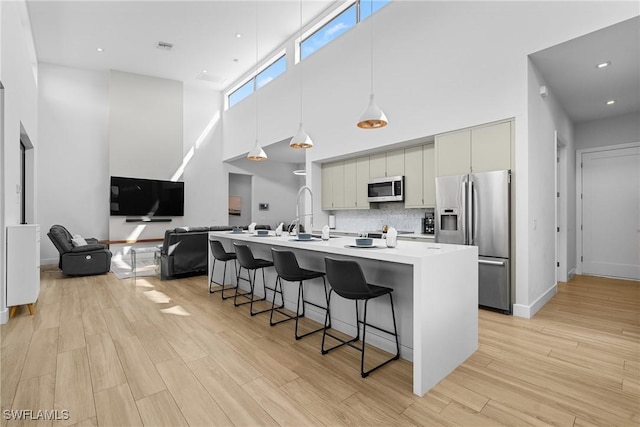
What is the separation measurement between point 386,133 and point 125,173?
22.1 feet

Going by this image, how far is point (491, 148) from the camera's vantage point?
146 inches

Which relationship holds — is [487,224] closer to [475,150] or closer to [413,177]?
[475,150]

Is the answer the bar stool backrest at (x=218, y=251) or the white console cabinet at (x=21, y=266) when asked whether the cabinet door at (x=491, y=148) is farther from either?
the white console cabinet at (x=21, y=266)

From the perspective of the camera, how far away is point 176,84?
8.89m

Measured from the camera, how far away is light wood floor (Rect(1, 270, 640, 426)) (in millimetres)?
1838

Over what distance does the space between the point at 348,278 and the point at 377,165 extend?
11.6 ft

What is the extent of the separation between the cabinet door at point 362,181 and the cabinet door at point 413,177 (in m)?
0.82

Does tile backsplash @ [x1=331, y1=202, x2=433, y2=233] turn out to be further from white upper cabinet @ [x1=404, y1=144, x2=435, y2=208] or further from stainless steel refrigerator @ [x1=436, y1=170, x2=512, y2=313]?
stainless steel refrigerator @ [x1=436, y1=170, x2=512, y2=313]

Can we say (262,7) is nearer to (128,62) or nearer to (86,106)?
(128,62)

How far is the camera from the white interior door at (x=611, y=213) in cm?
521

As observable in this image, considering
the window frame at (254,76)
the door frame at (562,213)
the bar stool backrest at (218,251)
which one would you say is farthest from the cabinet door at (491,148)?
the window frame at (254,76)

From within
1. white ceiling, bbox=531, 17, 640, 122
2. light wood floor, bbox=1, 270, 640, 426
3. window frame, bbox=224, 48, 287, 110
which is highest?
window frame, bbox=224, 48, 287, 110

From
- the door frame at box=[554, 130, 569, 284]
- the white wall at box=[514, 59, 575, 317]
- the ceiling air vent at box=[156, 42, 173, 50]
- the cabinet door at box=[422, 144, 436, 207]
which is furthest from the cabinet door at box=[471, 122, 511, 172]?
the ceiling air vent at box=[156, 42, 173, 50]

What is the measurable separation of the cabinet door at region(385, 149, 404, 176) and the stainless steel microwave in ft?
0.32
